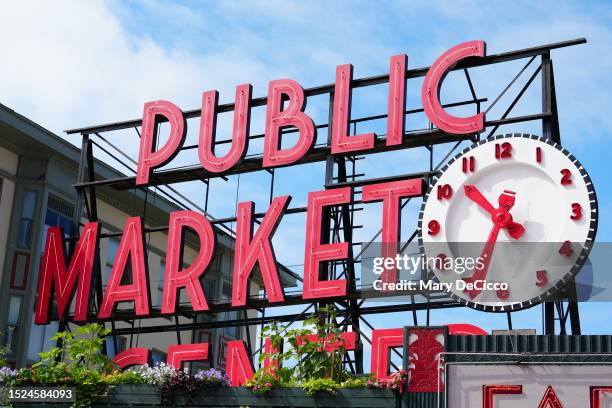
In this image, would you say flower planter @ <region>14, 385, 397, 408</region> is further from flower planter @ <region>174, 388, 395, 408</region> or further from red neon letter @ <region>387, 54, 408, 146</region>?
red neon letter @ <region>387, 54, 408, 146</region>

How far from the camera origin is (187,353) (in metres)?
36.2

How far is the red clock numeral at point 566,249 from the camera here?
3128cm

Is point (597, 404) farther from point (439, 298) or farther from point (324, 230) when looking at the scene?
point (324, 230)

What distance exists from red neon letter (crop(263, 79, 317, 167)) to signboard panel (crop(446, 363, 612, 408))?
16.3m

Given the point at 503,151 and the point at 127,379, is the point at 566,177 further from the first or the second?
the point at 127,379

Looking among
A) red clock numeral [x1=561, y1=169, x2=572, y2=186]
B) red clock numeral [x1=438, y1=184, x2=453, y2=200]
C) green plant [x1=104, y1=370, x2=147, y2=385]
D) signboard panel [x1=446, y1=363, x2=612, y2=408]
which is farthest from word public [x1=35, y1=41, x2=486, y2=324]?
signboard panel [x1=446, y1=363, x2=612, y2=408]

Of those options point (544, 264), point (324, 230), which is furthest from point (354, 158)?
point (544, 264)

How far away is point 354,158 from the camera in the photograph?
1490 inches

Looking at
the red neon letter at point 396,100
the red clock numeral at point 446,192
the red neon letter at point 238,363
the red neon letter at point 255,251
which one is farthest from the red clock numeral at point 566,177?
the red neon letter at point 238,363

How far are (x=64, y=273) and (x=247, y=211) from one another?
7098 millimetres

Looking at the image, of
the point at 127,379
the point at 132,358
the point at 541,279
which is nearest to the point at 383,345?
the point at 541,279

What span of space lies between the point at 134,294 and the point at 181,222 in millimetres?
2838

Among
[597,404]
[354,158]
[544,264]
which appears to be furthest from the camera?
[354,158]

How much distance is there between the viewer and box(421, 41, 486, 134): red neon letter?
35094 millimetres
